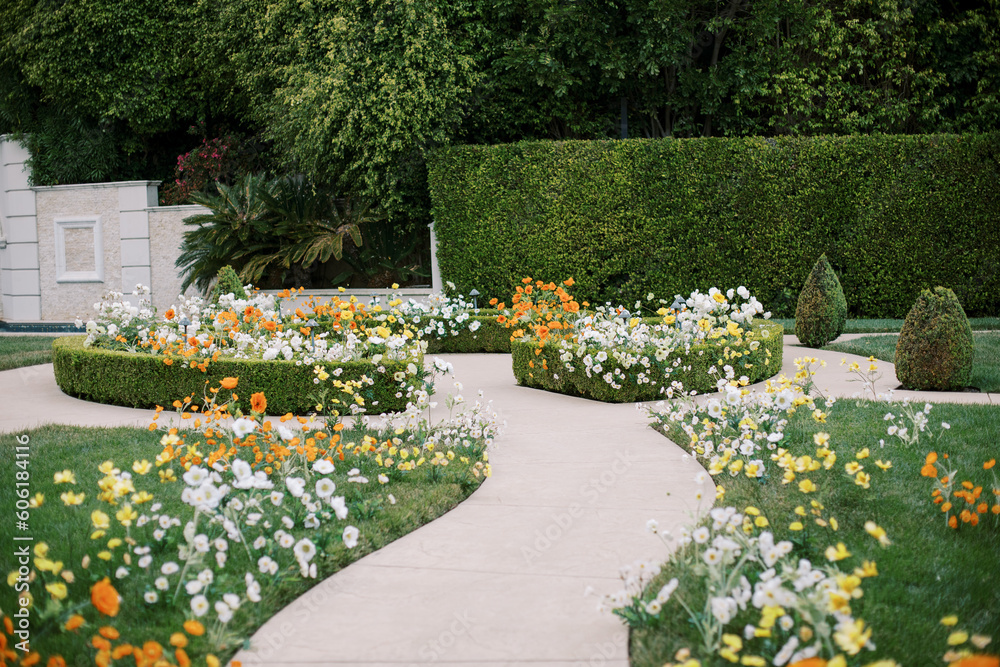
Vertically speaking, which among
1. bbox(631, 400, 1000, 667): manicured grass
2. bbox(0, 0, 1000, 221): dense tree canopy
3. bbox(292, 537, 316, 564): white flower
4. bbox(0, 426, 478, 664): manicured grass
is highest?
bbox(0, 0, 1000, 221): dense tree canopy

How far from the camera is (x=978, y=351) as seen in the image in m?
9.70

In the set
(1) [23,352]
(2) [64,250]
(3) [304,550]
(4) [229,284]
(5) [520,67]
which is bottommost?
(1) [23,352]

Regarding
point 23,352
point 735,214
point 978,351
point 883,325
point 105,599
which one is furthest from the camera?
point 735,214

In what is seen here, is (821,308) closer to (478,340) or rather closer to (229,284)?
(478,340)

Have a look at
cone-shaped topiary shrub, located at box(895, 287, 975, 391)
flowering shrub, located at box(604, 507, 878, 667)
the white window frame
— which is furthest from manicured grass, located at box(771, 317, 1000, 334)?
the white window frame

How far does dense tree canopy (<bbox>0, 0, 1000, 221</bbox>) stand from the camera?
14.0 m

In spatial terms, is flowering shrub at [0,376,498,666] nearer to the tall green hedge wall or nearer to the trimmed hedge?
the trimmed hedge

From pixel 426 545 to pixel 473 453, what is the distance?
5.16ft

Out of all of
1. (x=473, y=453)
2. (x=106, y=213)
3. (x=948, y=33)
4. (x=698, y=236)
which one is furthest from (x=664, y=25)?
(x=106, y=213)

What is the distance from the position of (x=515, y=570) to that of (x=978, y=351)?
8.13 meters

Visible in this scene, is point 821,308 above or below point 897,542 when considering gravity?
above

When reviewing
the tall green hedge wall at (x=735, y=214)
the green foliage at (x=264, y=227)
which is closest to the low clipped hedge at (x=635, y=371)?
the tall green hedge wall at (x=735, y=214)

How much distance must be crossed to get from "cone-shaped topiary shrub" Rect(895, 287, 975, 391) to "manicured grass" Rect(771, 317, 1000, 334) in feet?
15.3

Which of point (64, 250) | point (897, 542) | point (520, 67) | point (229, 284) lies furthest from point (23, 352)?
point (897, 542)
